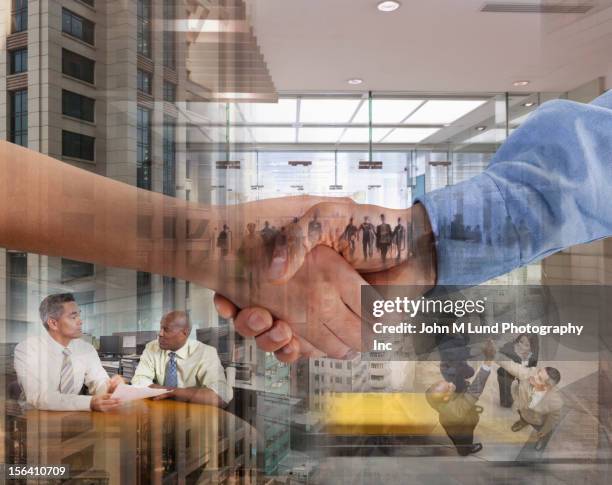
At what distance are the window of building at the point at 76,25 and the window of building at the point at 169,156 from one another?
25 centimetres

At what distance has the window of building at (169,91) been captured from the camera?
3.05 feet

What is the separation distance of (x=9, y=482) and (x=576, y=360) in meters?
1.28

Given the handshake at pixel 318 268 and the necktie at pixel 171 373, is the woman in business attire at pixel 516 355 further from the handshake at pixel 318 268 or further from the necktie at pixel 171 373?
the necktie at pixel 171 373

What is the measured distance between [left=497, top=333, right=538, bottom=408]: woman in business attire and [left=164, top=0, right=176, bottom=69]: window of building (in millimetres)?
957

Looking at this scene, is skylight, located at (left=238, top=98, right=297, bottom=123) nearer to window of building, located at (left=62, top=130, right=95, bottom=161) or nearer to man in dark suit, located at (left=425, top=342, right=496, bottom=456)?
window of building, located at (left=62, top=130, right=95, bottom=161)

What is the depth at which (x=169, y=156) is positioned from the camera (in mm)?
924

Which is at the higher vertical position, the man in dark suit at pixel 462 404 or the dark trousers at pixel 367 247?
the dark trousers at pixel 367 247

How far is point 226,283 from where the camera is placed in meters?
0.92

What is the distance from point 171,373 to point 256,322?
0.71 feet

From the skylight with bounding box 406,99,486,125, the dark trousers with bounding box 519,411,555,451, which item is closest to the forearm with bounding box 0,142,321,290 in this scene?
the skylight with bounding box 406,99,486,125

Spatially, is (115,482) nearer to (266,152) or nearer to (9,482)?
(9,482)

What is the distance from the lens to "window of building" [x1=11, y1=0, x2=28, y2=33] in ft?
3.01

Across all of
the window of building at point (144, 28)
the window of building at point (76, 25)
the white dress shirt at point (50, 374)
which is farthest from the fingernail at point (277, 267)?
the window of building at point (76, 25)

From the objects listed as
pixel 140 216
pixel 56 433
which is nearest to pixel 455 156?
pixel 140 216
